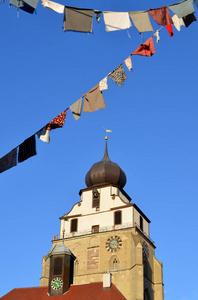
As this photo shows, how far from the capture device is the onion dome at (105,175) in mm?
56281

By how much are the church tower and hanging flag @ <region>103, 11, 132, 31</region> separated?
31928 millimetres

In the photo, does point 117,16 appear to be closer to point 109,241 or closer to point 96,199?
point 109,241

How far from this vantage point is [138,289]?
45.9 metres

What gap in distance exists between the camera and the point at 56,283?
127 ft

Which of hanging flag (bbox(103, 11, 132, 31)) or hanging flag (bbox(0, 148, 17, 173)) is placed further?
hanging flag (bbox(0, 148, 17, 173))

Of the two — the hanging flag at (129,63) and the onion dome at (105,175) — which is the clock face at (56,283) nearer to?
the onion dome at (105,175)

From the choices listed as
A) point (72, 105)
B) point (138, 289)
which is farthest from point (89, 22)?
point (138, 289)

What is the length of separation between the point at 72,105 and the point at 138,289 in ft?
96.0

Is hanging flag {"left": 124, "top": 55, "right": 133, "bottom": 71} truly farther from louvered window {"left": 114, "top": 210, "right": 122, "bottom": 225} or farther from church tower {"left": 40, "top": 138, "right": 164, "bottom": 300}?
louvered window {"left": 114, "top": 210, "right": 122, "bottom": 225}

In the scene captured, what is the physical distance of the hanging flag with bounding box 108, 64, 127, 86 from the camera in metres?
20.8

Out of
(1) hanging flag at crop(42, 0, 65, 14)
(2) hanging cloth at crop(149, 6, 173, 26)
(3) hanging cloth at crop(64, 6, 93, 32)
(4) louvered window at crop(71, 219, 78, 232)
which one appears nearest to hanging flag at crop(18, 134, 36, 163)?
(3) hanging cloth at crop(64, 6, 93, 32)

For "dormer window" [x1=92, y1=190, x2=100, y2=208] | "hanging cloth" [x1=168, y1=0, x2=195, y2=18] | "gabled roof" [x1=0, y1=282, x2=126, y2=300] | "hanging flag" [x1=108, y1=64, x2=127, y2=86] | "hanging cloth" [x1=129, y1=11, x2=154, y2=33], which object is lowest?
"gabled roof" [x1=0, y1=282, x2=126, y2=300]

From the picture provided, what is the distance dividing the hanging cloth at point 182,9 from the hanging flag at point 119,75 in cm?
313

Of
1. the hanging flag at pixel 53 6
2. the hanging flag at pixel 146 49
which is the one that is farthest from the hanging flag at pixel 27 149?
the hanging flag at pixel 146 49
